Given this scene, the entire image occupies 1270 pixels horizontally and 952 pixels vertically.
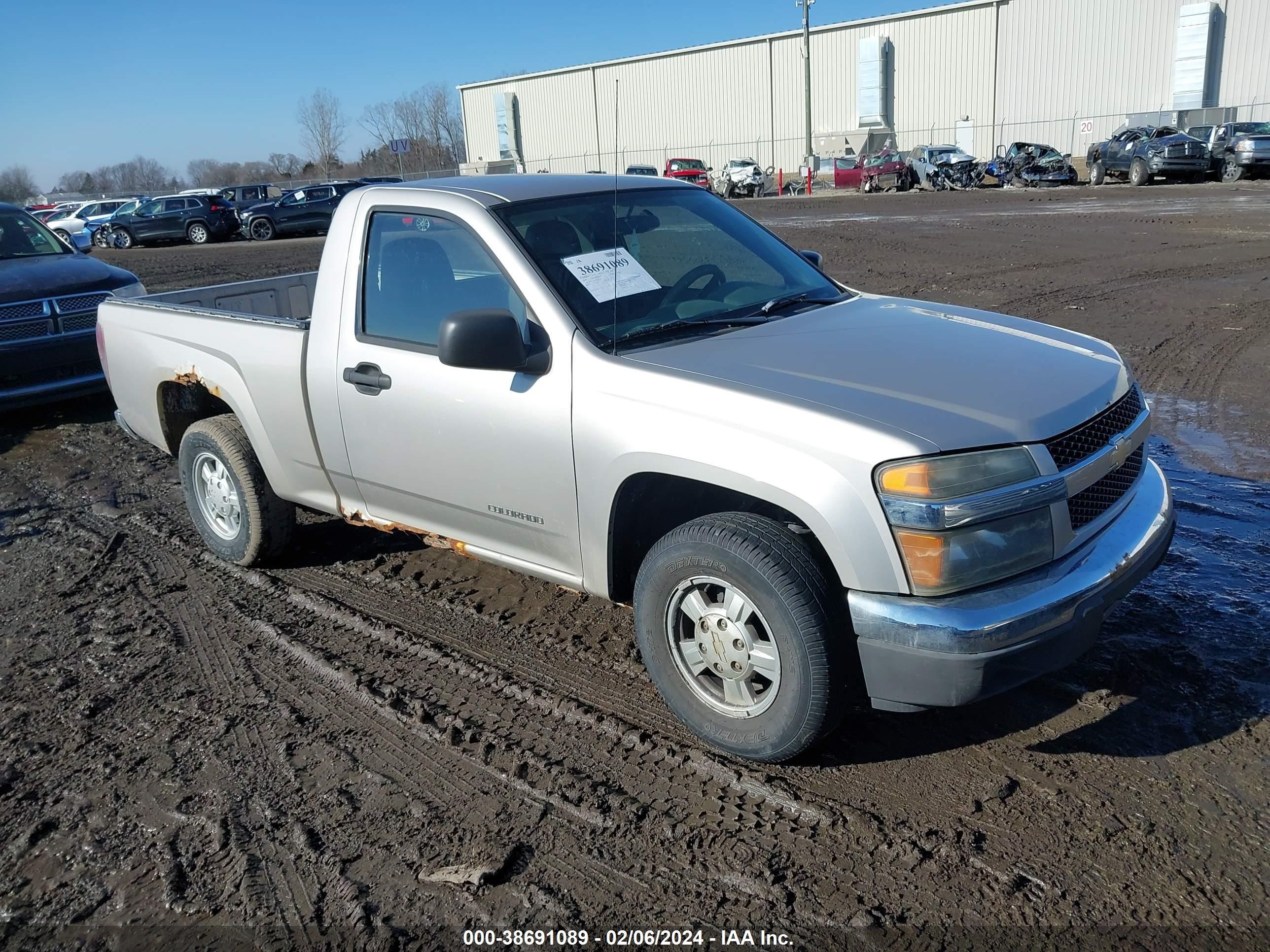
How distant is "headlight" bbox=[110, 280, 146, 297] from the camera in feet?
28.9

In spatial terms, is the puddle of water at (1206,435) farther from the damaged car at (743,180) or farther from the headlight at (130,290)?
the damaged car at (743,180)

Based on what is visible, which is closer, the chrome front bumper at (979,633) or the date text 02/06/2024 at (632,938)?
the date text 02/06/2024 at (632,938)

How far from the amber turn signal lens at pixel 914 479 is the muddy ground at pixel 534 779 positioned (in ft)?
3.36

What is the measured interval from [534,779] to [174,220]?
34.2 meters

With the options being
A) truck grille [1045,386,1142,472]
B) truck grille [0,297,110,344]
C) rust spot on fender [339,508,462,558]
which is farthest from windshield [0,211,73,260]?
truck grille [1045,386,1142,472]

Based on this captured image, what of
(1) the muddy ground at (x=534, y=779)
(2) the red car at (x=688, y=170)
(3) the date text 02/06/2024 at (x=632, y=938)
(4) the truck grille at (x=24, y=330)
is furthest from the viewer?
(2) the red car at (x=688, y=170)

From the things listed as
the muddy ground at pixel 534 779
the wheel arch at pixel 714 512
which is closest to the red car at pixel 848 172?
the muddy ground at pixel 534 779

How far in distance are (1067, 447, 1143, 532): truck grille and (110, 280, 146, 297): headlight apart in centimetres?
794

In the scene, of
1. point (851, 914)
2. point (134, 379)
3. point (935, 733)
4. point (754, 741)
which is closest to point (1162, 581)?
point (935, 733)

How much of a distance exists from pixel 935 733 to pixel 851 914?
0.98 metres

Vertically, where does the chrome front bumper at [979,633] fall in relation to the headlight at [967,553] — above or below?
below

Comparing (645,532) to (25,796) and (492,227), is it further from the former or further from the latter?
(25,796)

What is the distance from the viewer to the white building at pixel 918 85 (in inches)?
1678

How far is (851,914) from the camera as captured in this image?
2.69 m
